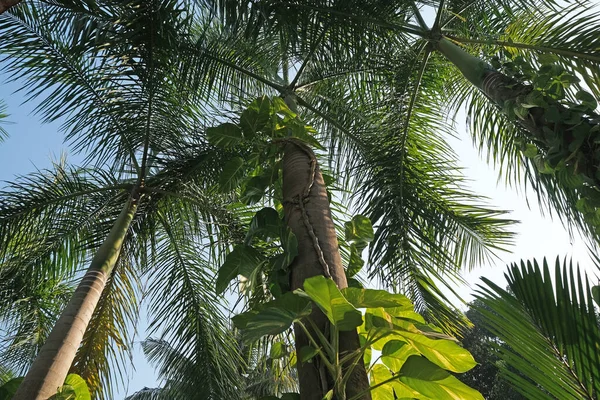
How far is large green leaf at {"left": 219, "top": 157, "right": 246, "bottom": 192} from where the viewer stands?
295cm

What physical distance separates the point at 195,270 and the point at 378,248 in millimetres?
1723

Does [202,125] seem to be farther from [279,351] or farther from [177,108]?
[279,351]

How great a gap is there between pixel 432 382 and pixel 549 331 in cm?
33

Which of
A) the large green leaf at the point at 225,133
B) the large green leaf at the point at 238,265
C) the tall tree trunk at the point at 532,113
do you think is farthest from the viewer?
the large green leaf at the point at 225,133

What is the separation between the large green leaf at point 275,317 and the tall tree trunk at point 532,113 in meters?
1.35

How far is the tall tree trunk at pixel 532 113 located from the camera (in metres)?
2.02

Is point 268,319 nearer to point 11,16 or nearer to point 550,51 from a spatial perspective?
point 550,51

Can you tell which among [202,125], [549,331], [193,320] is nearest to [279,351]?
[549,331]

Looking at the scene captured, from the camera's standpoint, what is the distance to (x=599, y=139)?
1.95 meters

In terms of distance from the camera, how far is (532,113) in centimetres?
227

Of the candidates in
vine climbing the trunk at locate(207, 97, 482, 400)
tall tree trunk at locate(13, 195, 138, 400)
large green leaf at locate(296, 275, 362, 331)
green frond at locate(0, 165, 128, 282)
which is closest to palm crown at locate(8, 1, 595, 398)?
green frond at locate(0, 165, 128, 282)

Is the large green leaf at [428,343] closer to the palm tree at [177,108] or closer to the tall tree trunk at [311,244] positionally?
the tall tree trunk at [311,244]

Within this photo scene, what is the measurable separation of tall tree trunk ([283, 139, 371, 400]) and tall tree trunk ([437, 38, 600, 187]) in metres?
1.01

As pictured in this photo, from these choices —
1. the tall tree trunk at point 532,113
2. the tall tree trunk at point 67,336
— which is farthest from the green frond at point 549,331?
the tall tree trunk at point 67,336
